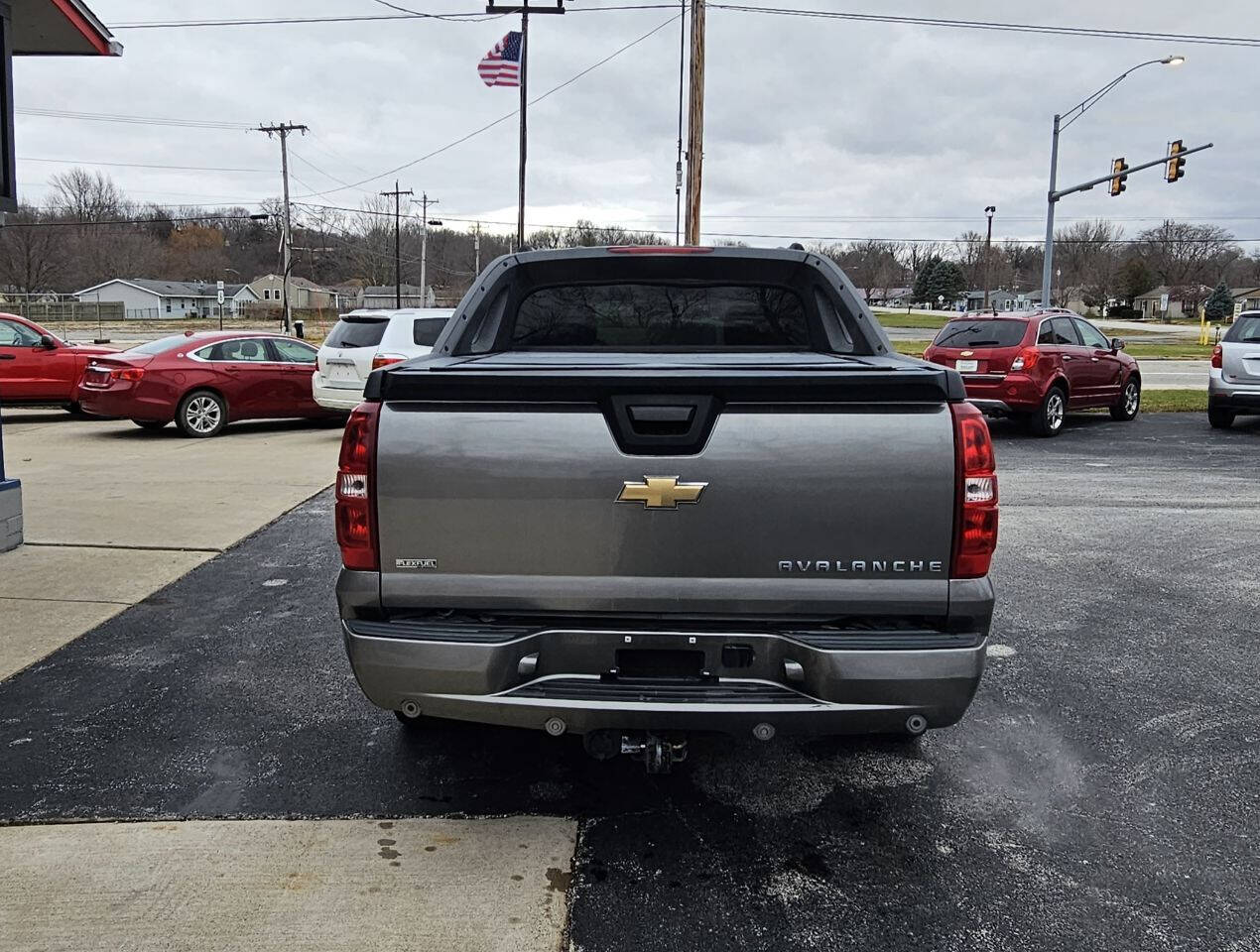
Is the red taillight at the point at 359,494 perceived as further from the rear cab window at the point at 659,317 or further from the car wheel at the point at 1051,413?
the car wheel at the point at 1051,413

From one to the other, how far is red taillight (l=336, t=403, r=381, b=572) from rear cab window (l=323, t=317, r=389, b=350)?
1068 cm

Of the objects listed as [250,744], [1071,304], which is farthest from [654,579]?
[1071,304]

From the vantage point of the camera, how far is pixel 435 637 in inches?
110

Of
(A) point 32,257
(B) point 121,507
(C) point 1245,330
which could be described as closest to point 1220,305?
(C) point 1245,330

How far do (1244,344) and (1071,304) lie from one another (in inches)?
4419

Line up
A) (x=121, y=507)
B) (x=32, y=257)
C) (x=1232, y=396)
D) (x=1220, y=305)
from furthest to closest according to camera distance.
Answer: (x=32, y=257)
(x=1220, y=305)
(x=1232, y=396)
(x=121, y=507)

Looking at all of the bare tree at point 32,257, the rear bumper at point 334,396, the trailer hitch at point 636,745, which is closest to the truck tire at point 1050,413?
the rear bumper at point 334,396

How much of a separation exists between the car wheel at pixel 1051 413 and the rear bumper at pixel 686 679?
11607 mm

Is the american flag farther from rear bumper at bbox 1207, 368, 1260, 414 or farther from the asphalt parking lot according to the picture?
the asphalt parking lot

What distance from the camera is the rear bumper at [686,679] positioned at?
2.72 metres

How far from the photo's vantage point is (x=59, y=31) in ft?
23.0

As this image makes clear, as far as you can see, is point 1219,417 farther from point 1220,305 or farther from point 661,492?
point 1220,305

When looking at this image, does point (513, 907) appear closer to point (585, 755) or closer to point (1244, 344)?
point (585, 755)

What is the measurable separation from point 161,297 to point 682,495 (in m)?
116
